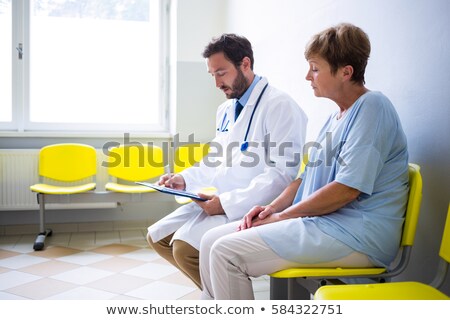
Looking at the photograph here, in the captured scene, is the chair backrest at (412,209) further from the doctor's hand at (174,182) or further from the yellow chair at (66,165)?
the yellow chair at (66,165)

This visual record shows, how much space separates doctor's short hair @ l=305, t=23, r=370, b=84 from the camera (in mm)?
1407

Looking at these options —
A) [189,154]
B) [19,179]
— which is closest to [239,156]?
[189,154]

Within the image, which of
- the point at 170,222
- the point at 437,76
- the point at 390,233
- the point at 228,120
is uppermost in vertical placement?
the point at 437,76

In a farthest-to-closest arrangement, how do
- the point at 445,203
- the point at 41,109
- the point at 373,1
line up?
the point at 41,109 < the point at 373,1 < the point at 445,203

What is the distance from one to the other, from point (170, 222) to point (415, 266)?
988 mm

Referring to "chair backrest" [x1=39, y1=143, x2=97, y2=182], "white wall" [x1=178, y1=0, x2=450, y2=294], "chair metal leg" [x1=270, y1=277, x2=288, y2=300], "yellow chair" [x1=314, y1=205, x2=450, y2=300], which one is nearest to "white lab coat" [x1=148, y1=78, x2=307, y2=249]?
"chair metal leg" [x1=270, y1=277, x2=288, y2=300]

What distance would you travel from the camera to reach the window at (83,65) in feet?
13.2

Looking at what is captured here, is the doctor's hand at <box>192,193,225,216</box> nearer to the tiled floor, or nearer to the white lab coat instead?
the white lab coat

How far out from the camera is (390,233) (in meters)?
1.34

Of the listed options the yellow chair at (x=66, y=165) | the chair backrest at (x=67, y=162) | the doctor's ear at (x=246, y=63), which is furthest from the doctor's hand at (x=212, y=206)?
the chair backrest at (x=67, y=162)

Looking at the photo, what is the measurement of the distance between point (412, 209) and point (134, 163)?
9.54 ft

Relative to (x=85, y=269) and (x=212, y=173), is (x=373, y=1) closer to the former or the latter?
(x=212, y=173)

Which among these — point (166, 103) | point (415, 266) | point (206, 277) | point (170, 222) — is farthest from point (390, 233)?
point (166, 103)

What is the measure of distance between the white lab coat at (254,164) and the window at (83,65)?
8.34 feet
